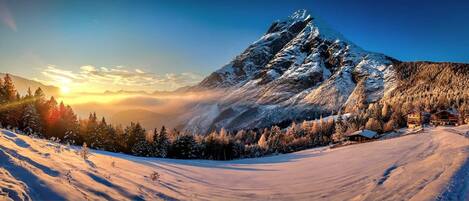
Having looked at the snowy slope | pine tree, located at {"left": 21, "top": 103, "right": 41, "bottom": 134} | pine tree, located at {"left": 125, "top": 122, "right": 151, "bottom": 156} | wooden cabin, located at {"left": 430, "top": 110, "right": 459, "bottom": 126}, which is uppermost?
wooden cabin, located at {"left": 430, "top": 110, "right": 459, "bottom": 126}

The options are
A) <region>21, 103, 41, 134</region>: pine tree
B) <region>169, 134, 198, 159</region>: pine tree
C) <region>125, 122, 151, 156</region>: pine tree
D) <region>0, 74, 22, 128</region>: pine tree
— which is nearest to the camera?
<region>0, 74, 22, 128</region>: pine tree

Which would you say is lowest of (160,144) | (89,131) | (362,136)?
(160,144)

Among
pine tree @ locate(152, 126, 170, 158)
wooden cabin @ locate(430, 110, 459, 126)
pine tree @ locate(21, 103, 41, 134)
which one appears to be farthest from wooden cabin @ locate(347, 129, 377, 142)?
pine tree @ locate(21, 103, 41, 134)

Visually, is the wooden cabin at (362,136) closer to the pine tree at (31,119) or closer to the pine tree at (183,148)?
the pine tree at (183,148)

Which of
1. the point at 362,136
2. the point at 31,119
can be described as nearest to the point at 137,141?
the point at 31,119

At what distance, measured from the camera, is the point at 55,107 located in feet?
270

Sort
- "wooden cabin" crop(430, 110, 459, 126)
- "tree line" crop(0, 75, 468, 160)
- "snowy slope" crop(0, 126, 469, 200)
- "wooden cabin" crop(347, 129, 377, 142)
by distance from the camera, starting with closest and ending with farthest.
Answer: "snowy slope" crop(0, 126, 469, 200) → "tree line" crop(0, 75, 468, 160) → "wooden cabin" crop(347, 129, 377, 142) → "wooden cabin" crop(430, 110, 459, 126)

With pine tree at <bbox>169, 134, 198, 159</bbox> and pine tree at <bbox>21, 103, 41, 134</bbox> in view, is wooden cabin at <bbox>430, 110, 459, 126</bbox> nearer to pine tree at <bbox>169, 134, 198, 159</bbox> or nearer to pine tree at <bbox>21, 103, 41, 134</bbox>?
pine tree at <bbox>169, 134, 198, 159</bbox>

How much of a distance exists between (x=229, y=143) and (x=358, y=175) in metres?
87.4

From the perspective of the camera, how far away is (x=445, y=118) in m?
125

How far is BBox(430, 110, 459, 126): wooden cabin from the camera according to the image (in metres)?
120

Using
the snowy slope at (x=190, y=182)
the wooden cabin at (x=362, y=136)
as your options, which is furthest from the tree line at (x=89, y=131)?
the snowy slope at (x=190, y=182)

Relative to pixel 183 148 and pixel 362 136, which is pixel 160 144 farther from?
pixel 362 136

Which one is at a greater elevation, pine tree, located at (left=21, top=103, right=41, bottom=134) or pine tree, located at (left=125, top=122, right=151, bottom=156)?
pine tree, located at (left=21, top=103, right=41, bottom=134)
